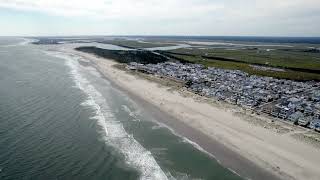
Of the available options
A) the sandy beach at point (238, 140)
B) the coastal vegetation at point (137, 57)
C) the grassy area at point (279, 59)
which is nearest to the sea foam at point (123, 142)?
the sandy beach at point (238, 140)

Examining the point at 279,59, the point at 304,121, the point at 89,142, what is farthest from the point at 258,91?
the point at 279,59

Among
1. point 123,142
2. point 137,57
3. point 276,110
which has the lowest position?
point 123,142

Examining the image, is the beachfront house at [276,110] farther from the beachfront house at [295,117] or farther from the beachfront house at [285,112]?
the beachfront house at [295,117]

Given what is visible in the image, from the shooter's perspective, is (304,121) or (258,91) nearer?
(304,121)

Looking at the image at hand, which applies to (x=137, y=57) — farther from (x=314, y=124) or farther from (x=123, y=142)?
(x=123, y=142)

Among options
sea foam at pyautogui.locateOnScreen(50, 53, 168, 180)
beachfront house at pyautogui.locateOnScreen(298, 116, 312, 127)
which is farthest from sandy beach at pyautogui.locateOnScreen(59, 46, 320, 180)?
sea foam at pyautogui.locateOnScreen(50, 53, 168, 180)

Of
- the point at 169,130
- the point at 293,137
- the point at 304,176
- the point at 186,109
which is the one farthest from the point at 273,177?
the point at 186,109

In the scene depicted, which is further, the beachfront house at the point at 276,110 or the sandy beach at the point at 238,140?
the beachfront house at the point at 276,110

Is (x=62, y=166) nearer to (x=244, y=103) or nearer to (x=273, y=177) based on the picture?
(x=273, y=177)
